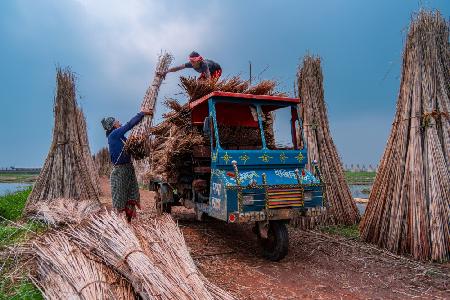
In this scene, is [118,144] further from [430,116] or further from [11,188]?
[11,188]

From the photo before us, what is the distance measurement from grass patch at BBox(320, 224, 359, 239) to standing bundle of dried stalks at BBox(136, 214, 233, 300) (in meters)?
3.76

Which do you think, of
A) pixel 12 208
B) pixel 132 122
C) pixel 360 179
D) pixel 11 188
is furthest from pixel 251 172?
pixel 360 179

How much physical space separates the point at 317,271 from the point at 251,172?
162cm

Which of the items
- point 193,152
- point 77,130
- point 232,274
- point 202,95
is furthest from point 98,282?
point 77,130

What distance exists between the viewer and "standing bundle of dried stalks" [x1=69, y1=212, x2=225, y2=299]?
10.8 feet

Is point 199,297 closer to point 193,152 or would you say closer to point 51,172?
point 193,152

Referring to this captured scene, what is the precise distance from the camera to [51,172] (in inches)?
367

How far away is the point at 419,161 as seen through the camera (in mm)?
5867

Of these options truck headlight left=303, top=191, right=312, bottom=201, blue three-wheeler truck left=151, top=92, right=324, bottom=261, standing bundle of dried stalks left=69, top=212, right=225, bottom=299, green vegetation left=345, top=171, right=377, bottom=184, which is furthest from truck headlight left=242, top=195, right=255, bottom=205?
green vegetation left=345, top=171, right=377, bottom=184

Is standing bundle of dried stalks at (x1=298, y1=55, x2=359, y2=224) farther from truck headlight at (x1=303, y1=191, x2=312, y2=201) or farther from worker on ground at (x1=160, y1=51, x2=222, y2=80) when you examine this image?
truck headlight at (x1=303, y1=191, x2=312, y2=201)

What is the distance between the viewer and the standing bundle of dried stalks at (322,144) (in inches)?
323

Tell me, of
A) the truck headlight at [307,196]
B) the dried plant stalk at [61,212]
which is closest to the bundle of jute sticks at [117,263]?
the dried plant stalk at [61,212]

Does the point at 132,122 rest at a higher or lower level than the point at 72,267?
higher

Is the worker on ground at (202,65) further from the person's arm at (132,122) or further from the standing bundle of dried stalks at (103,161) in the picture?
the standing bundle of dried stalks at (103,161)
